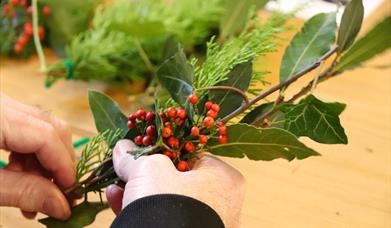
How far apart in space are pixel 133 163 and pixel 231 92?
0.40 feet

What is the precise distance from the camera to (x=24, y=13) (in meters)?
1.04

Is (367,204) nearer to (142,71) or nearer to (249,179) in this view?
(249,179)

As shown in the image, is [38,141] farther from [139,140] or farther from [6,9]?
[6,9]

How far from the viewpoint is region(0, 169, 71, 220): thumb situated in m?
0.62

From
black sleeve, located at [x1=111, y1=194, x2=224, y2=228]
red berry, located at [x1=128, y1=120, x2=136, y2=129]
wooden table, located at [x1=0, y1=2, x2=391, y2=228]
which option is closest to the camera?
black sleeve, located at [x1=111, y1=194, x2=224, y2=228]

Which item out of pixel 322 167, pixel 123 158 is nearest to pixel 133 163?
pixel 123 158

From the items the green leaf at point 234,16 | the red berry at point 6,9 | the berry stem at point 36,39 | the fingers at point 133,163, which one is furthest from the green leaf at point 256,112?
the red berry at point 6,9

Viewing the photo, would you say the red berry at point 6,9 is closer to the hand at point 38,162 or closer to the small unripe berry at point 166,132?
the hand at point 38,162

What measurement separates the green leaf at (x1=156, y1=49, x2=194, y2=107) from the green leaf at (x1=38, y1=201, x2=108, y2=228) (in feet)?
0.57

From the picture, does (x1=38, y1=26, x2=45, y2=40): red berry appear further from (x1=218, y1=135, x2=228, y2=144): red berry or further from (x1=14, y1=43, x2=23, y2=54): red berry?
(x1=218, y1=135, x2=228, y2=144): red berry

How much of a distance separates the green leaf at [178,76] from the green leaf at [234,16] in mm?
386

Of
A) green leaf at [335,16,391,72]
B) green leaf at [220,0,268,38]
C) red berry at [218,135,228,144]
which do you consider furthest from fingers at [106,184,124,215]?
green leaf at [220,0,268,38]

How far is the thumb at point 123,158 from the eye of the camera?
0.53 metres

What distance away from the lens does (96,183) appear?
614mm
